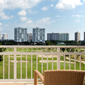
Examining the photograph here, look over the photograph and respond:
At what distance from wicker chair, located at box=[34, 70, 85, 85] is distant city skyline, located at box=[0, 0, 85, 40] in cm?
1330

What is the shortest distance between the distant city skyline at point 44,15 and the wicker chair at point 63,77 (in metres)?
13.3

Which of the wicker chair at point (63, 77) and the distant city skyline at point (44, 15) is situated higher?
the distant city skyline at point (44, 15)

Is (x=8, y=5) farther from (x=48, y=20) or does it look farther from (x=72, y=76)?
(x=72, y=76)

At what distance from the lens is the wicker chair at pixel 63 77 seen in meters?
1.39

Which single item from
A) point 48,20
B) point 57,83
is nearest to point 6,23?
point 48,20

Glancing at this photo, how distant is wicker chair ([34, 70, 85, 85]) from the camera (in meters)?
1.39

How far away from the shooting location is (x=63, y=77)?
141 cm

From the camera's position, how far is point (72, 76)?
142cm

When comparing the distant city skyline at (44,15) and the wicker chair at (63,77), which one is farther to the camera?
the distant city skyline at (44,15)

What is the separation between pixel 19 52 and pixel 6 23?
42.5ft

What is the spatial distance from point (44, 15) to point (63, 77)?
15.3 m

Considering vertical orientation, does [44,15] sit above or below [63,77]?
above

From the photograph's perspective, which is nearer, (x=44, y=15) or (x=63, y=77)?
(x=63, y=77)

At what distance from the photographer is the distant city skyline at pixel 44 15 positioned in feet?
49.3
